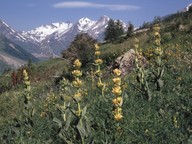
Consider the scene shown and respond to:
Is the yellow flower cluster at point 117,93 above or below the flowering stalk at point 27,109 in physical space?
above

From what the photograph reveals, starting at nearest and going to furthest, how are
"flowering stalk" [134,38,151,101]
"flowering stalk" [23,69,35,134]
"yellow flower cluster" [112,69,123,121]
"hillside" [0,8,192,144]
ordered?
"yellow flower cluster" [112,69,123,121] < "hillside" [0,8,192,144] < "flowering stalk" [134,38,151,101] < "flowering stalk" [23,69,35,134]

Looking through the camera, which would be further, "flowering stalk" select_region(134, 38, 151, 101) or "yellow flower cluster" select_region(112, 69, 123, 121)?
"flowering stalk" select_region(134, 38, 151, 101)

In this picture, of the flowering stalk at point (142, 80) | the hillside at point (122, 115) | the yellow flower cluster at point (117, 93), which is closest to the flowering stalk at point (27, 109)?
the hillside at point (122, 115)

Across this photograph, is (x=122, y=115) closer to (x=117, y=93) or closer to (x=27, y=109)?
(x=117, y=93)

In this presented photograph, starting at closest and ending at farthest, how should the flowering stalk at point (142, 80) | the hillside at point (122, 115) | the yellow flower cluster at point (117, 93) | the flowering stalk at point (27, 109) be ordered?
the yellow flower cluster at point (117, 93), the hillside at point (122, 115), the flowering stalk at point (142, 80), the flowering stalk at point (27, 109)

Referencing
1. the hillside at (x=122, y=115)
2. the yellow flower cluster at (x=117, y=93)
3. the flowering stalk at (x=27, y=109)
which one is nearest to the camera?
the yellow flower cluster at (x=117, y=93)

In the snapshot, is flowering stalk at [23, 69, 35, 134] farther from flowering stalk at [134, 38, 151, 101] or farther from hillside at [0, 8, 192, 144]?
flowering stalk at [134, 38, 151, 101]

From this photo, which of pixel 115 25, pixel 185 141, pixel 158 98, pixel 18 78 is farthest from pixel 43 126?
pixel 115 25

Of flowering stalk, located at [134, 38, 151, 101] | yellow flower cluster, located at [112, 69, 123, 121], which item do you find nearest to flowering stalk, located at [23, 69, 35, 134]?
flowering stalk, located at [134, 38, 151, 101]

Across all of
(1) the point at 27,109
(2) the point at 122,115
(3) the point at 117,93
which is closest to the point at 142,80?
(2) the point at 122,115

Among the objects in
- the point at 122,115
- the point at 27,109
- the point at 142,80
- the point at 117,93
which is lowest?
the point at 27,109

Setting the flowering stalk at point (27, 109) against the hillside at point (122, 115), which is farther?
the flowering stalk at point (27, 109)

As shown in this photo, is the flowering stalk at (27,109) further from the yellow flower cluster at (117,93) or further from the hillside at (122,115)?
the yellow flower cluster at (117,93)

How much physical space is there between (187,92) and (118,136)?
2.64 metres
